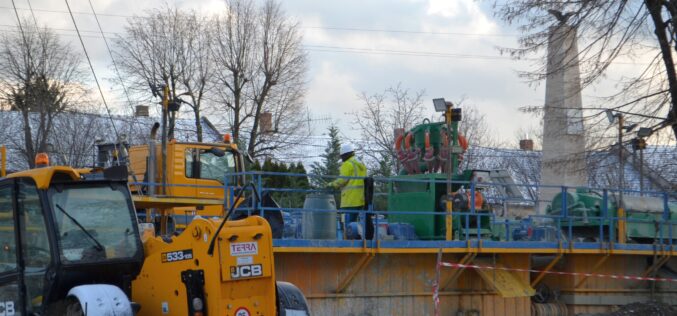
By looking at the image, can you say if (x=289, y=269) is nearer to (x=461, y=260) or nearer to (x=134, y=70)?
(x=461, y=260)

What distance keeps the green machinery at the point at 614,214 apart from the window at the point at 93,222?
489 inches

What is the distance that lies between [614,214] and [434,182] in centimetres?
519

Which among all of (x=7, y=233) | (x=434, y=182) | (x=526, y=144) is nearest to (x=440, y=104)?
(x=434, y=182)

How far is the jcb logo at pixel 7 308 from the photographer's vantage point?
9289 mm

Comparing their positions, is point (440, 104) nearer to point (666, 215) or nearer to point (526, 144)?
point (666, 215)

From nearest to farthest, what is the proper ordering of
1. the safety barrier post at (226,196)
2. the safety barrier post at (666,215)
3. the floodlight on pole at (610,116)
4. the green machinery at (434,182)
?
the safety barrier post at (226,196)
the floodlight on pole at (610,116)
the green machinery at (434,182)
the safety barrier post at (666,215)

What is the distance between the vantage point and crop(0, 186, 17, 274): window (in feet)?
30.4

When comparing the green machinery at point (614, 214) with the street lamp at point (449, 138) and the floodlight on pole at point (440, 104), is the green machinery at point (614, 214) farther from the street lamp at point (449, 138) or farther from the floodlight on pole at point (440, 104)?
the floodlight on pole at point (440, 104)

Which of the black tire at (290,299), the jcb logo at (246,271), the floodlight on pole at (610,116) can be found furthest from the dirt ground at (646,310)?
the jcb logo at (246,271)

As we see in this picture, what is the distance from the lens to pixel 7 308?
9.34m

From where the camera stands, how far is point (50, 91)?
119ft

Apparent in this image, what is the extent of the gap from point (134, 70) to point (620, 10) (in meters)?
27.7

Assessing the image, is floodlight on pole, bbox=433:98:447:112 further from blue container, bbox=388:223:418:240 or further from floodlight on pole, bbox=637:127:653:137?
floodlight on pole, bbox=637:127:653:137

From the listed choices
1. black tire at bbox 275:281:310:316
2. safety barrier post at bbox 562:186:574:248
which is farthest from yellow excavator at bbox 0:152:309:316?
safety barrier post at bbox 562:186:574:248
